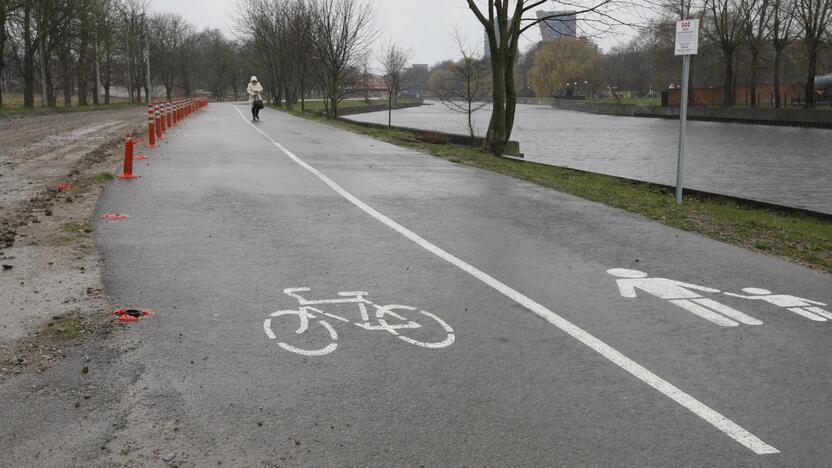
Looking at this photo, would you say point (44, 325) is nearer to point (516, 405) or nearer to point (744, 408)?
point (516, 405)

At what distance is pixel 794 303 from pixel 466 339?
2.93m

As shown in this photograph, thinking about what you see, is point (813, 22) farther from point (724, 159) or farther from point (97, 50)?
point (97, 50)

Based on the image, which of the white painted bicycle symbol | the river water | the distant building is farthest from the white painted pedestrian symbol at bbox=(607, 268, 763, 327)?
the distant building

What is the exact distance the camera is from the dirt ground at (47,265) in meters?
5.00

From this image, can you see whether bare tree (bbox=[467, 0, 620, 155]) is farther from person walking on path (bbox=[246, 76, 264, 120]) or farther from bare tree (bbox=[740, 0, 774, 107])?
bare tree (bbox=[740, 0, 774, 107])

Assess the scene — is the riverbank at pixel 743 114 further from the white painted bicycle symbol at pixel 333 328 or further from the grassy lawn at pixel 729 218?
the white painted bicycle symbol at pixel 333 328

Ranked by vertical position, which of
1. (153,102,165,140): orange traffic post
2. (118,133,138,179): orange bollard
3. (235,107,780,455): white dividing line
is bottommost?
(235,107,780,455): white dividing line

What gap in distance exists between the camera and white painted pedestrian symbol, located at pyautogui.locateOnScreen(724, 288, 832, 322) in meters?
5.98

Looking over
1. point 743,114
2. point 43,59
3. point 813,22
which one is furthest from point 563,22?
point 43,59

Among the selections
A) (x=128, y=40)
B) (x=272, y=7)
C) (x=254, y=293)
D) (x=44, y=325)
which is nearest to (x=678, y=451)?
(x=254, y=293)

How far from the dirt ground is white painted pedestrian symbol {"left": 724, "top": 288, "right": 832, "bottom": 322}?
5043 mm

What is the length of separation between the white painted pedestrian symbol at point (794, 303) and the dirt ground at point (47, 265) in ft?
16.5

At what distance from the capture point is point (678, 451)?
3.69 meters

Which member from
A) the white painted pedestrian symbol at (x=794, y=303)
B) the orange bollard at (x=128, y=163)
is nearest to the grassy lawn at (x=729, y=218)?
the white painted pedestrian symbol at (x=794, y=303)
